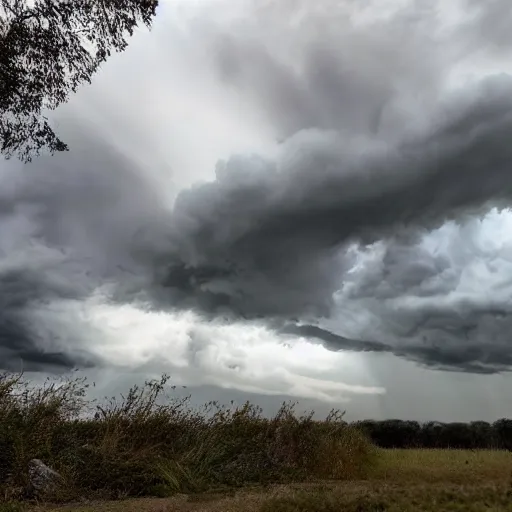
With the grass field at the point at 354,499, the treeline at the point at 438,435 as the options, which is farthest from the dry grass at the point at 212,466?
the treeline at the point at 438,435

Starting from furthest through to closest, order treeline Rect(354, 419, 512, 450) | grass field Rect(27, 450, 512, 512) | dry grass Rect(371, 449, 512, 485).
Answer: treeline Rect(354, 419, 512, 450) → dry grass Rect(371, 449, 512, 485) → grass field Rect(27, 450, 512, 512)

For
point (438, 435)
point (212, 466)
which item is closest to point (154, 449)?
point (212, 466)

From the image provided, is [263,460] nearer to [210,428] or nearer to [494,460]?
[210,428]

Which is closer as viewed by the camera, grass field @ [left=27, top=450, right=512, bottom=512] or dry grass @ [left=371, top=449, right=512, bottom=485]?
grass field @ [left=27, top=450, right=512, bottom=512]

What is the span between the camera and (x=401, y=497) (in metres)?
7.72

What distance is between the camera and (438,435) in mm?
22172

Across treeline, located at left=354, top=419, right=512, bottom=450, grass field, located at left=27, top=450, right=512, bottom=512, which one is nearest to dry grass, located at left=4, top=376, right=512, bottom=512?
grass field, located at left=27, top=450, right=512, bottom=512

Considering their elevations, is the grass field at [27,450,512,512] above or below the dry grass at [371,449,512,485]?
below

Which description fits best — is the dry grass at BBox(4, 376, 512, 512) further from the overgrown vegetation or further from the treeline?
the treeline

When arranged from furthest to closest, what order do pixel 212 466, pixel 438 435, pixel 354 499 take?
1. pixel 438 435
2. pixel 212 466
3. pixel 354 499

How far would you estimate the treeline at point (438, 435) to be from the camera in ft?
70.9

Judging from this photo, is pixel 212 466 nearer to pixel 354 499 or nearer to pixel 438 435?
pixel 354 499

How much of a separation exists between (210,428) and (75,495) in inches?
172

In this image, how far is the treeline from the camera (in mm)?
21609
